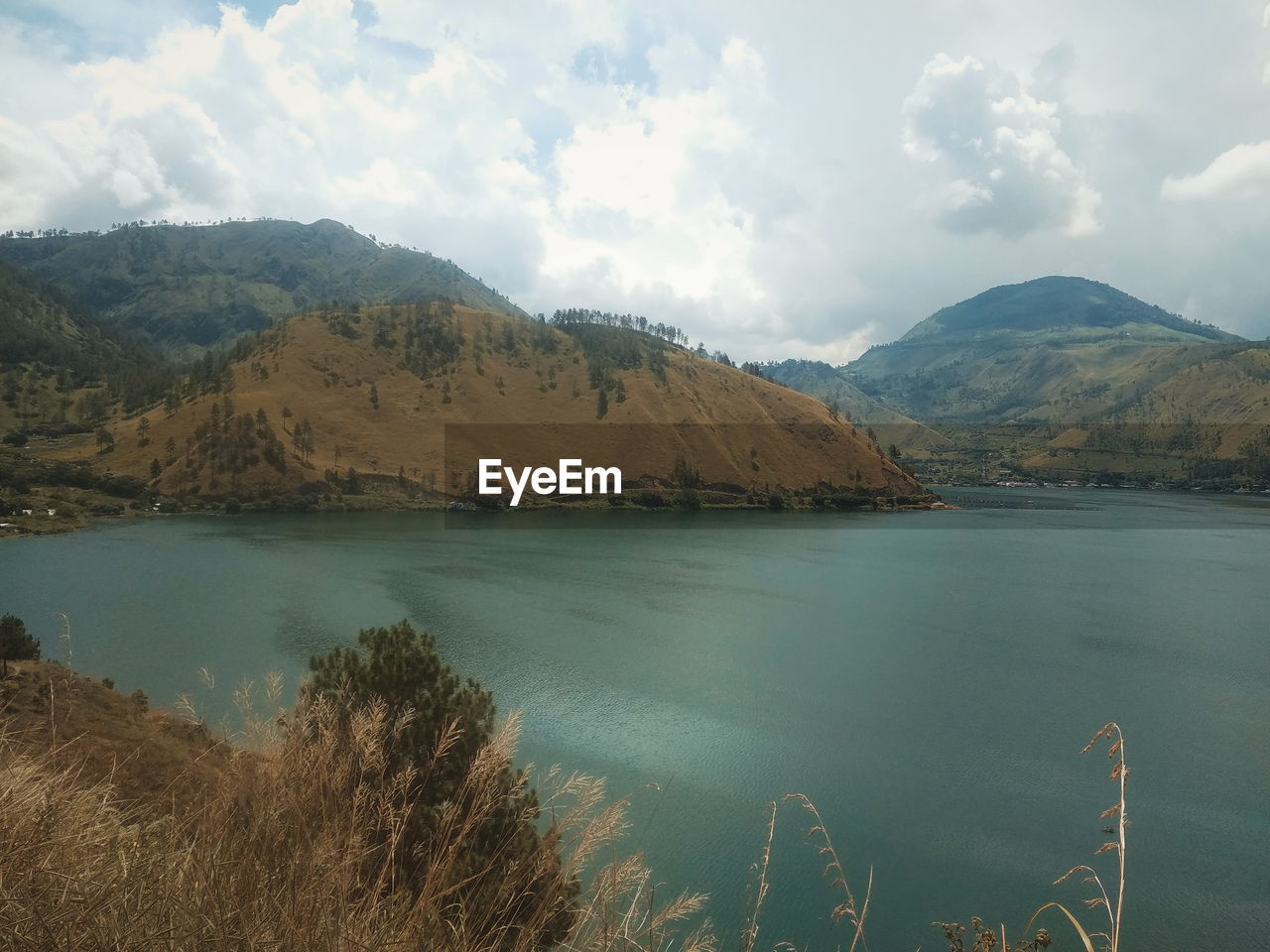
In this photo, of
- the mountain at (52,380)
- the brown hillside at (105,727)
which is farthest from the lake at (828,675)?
the mountain at (52,380)

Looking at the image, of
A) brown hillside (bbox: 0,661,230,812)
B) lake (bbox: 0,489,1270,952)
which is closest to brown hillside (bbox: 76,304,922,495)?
lake (bbox: 0,489,1270,952)

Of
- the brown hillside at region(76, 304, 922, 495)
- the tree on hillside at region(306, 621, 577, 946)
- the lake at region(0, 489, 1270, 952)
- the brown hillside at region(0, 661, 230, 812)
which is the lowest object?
the lake at region(0, 489, 1270, 952)

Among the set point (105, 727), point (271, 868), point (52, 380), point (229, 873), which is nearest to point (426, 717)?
point (271, 868)

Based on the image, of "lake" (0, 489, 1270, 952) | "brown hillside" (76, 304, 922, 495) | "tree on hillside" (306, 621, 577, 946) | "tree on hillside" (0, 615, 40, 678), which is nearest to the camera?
"tree on hillside" (306, 621, 577, 946)

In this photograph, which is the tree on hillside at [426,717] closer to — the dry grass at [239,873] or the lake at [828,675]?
the dry grass at [239,873]

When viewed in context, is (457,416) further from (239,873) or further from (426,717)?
(239,873)

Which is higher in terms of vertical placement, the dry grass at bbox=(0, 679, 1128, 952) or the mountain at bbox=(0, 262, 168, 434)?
the mountain at bbox=(0, 262, 168, 434)

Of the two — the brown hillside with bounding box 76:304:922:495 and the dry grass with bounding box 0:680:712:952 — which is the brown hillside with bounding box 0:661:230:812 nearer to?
the dry grass with bounding box 0:680:712:952
